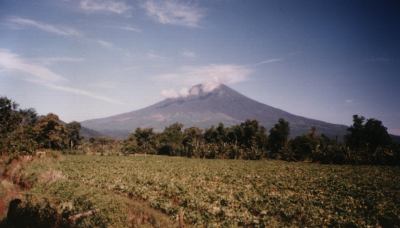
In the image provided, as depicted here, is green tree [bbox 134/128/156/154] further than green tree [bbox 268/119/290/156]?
Yes

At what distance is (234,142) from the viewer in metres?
78.8

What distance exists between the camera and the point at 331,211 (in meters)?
16.0

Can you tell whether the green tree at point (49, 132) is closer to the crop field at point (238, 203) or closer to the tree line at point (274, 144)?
the tree line at point (274, 144)

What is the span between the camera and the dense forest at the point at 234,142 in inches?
2051

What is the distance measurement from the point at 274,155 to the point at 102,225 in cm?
5629

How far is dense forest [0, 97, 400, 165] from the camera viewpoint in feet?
171

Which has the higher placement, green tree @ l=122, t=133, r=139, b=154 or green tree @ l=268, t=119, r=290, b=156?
green tree @ l=268, t=119, r=290, b=156

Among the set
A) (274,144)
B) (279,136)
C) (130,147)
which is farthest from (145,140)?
(279,136)

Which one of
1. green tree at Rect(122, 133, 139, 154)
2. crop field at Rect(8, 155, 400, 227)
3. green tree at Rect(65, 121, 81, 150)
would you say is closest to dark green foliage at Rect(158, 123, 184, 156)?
green tree at Rect(122, 133, 139, 154)

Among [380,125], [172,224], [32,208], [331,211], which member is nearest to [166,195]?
[172,224]

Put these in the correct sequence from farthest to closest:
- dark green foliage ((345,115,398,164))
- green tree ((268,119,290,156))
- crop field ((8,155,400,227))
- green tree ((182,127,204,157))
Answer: green tree ((182,127,204,157)) < green tree ((268,119,290,156)) < dark green foliage ((345,115,398,164)) < crop field ((8,155,400,227))

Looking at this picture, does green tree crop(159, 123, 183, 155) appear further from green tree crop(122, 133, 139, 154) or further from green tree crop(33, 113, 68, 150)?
green tree crop(33, 113, 68, 150)

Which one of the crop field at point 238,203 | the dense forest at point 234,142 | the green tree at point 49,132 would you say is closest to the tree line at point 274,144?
the dense forest at point 234,142

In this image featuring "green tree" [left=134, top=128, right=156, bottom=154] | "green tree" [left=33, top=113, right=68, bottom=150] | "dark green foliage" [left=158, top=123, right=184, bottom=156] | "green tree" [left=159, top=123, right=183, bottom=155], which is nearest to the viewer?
"green tree" [left=33, top=113, right=68, bottom=150]
